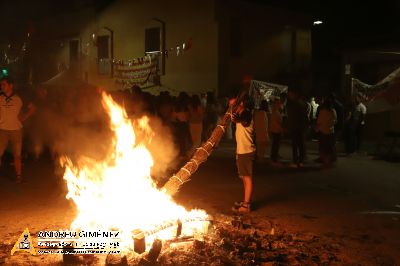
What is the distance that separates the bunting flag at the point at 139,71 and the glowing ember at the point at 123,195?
14719 millimetres

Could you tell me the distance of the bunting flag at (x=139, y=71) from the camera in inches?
869

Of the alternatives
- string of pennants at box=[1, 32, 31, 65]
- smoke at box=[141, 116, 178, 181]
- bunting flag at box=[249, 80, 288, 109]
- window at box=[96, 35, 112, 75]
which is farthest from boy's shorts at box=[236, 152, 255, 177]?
string of pennants at box=[1, 32, 31, 65]

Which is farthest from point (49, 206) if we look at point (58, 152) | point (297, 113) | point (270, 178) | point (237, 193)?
point (297, 113)

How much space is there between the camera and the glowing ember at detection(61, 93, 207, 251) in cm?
587

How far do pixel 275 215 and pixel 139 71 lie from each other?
16.1 m

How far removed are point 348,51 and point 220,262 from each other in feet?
57.4

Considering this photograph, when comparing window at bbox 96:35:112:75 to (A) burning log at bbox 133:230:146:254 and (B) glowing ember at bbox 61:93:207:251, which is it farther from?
(A) burning log at bbox 133:230:146:254

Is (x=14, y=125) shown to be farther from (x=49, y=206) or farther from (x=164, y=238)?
(x=164, y=238)

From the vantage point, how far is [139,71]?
22.1 meters

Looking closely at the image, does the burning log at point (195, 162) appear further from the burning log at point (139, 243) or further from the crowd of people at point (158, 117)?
the crowd of people at point (158, 117)

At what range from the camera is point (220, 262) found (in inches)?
196

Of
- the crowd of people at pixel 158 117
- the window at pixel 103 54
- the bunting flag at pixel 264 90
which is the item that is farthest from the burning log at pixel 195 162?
the window at pixel 103 54

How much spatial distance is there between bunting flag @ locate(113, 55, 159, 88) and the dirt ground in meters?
11.0

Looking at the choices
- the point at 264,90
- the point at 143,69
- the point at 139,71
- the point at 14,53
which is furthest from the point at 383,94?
the point at 14,53
